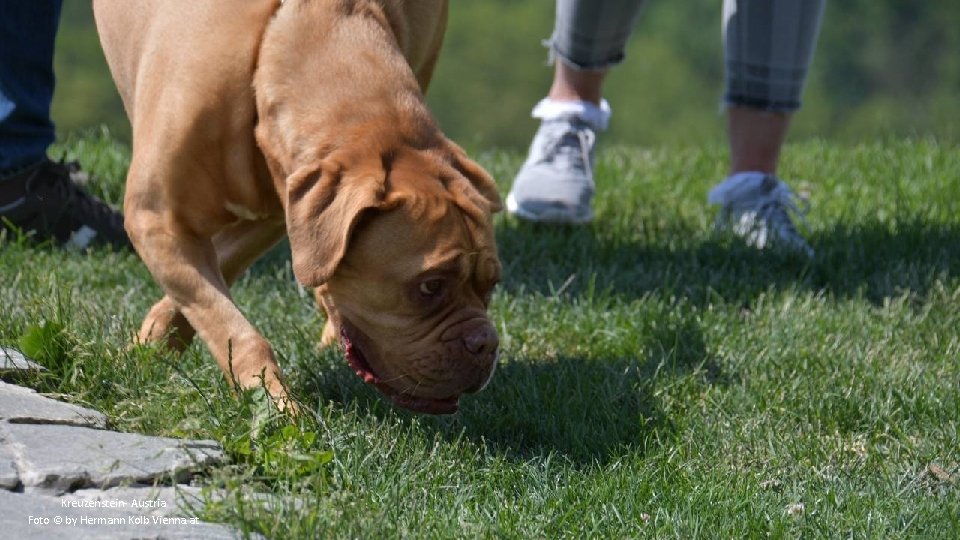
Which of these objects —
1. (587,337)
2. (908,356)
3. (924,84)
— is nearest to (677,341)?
(587,337)

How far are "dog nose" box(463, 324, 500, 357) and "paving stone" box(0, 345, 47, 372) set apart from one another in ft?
3.28

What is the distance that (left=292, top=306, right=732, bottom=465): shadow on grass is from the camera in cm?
321

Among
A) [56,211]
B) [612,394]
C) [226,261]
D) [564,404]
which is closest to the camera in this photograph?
[564,404]

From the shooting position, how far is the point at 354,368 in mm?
3189

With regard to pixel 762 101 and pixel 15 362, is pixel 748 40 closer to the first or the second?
pixel 762 101

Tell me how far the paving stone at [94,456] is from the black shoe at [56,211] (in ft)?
5.29

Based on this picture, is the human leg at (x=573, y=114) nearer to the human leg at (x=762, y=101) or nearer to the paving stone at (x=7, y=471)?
the human leg at (x=762, y=101)

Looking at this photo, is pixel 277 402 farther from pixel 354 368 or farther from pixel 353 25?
pixel 353 25

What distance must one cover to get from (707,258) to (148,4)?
218cm

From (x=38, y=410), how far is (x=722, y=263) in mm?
2515

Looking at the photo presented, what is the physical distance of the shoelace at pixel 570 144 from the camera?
529cm

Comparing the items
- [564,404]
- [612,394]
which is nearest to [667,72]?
[612,394]

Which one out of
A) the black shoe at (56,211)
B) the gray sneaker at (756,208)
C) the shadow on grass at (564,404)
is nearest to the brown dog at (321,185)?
the shadow on grass at (564,404)

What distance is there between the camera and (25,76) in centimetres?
439
